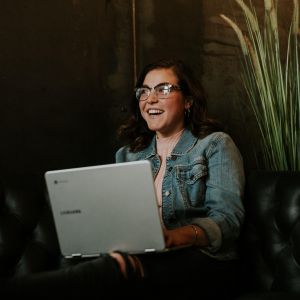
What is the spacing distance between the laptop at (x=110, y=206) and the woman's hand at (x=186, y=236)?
4.0 inches

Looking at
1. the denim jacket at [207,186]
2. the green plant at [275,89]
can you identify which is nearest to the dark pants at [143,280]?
the denim jacket at [207,186]

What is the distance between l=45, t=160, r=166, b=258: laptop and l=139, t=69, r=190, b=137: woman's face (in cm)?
71

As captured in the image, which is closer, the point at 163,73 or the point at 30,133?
the point at 163,73

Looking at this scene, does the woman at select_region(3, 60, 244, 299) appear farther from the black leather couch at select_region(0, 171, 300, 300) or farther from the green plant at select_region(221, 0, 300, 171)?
the green plant at select_region(221, 0, 300, 171)

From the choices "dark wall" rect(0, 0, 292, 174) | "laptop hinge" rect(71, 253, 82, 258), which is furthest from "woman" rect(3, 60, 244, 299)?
"dark wall" rect(0, 0, 292, 174)

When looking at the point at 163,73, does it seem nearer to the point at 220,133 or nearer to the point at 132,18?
the point at 220,133

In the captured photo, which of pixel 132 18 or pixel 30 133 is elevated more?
pixel 132 18

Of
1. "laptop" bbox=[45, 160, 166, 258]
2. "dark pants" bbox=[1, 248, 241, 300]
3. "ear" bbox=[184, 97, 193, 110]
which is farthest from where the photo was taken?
"ear" bbox=[184, 97, 193, 110]

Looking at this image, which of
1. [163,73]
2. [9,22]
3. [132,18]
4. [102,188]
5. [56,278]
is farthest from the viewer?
[132,18]

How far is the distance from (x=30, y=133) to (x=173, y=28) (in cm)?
105

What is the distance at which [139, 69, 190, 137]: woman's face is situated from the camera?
2.13m

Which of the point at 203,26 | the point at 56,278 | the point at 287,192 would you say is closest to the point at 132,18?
the point at 203,26

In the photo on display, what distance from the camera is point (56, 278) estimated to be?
127 cm

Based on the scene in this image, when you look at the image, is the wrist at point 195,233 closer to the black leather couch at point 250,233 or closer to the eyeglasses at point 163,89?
the black leather couch at point 250,233
